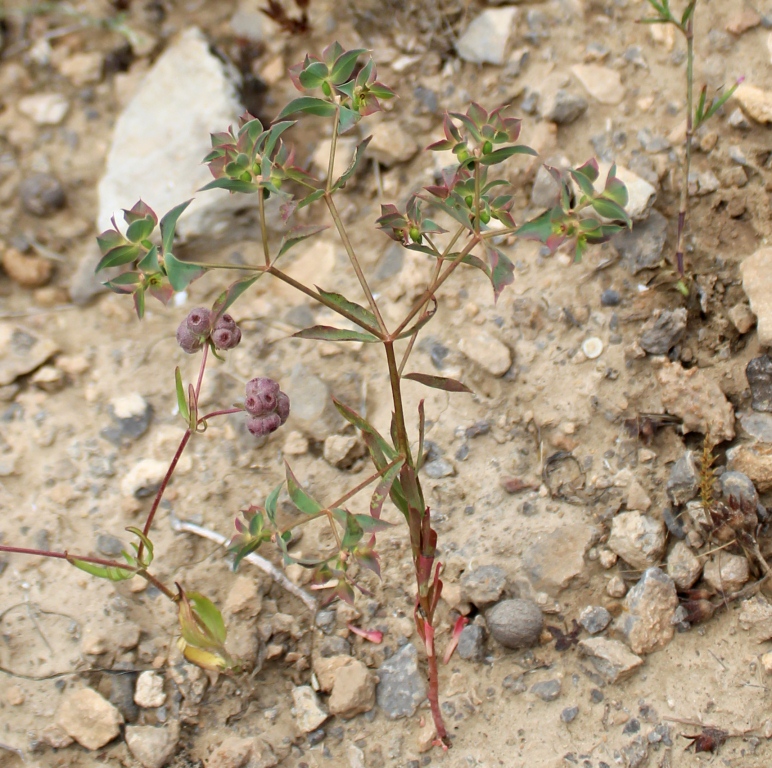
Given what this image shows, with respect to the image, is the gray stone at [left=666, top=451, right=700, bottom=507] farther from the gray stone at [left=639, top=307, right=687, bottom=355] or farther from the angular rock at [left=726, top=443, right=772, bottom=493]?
the gray stone at [left=639, top=307, right=687, bottom=355]

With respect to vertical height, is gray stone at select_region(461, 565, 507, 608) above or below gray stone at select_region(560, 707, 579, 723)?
above

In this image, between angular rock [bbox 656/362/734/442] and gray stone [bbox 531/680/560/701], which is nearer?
gray stone [bbox 531/680/560/701]

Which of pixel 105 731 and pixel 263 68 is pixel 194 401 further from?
pixel 263 68

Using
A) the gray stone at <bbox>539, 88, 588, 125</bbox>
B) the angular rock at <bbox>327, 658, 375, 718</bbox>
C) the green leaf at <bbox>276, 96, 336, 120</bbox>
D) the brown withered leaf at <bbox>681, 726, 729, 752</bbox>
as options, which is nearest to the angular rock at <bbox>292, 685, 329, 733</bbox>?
the angular rock at <bbox>327, 658, 375, 718</bbox>

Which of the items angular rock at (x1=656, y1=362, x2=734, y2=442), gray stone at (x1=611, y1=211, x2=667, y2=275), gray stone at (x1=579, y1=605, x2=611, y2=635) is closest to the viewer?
gray stone at (x1=579, y1=605, x2=611, y2=635)

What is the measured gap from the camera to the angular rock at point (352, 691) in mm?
2359

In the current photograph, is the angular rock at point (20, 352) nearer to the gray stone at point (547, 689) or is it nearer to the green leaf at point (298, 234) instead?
the green leaf at point (298, 234)

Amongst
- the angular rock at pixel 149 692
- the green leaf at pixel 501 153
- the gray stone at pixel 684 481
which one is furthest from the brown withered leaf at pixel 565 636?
the green leaf at pixel 501 153

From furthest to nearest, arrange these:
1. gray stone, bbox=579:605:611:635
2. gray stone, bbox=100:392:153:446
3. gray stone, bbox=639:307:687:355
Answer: gray stone, bbox=100:392:153:446
gray stone, bbox=639:307:687:355
gray stone, bbox=579:605:611:635

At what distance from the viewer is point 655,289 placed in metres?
2.78

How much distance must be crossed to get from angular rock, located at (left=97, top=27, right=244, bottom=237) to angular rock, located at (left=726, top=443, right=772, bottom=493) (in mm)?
2035

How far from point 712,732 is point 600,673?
0.31 meters

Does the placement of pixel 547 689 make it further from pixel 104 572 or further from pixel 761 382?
pixel 104 572

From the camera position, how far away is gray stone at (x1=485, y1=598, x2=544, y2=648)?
236 cm
